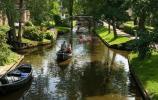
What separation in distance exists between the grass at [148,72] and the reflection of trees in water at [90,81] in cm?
190

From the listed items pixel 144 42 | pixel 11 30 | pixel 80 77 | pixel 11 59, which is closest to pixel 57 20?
pixel 11 30

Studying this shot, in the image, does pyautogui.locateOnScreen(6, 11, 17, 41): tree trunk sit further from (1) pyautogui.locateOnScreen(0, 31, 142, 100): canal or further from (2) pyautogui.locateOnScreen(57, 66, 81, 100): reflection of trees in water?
(2) pyautogui.locateOnScreen(57, 66, 81, 100): reflection of trees in water

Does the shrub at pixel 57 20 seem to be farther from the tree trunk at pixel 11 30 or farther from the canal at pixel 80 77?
the tree trunk at pixel 11 30

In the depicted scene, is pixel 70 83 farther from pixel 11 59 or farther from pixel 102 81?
pixel 11 59

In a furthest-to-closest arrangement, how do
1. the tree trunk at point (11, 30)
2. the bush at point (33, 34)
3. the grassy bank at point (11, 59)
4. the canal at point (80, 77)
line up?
the bush at point (33, 34) → the tree trunk at point (11, 30) → the grassy bank at point (11, 59) → the canal at point (80, 77)

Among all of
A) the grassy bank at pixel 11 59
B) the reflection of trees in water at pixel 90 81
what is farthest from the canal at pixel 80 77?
the grassy bank at pixel 11 59

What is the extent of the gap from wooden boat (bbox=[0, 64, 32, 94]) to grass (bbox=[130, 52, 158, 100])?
11657mm

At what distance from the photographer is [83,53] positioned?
62.7 m

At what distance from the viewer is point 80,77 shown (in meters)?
43.3

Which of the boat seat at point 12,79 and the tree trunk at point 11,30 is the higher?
the tree trunk at point 11,30

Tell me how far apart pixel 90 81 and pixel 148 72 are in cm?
634

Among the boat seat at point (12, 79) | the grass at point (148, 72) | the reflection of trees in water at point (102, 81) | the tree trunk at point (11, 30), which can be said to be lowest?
the reflection of trees in water at point (102, 81)

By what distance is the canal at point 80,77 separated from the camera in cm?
3541

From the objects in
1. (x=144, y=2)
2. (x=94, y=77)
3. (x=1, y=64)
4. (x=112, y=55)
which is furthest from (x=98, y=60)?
(x=144, y=2)
